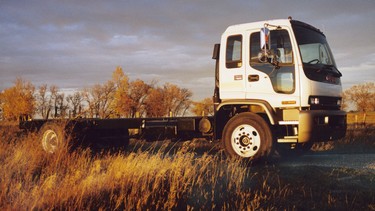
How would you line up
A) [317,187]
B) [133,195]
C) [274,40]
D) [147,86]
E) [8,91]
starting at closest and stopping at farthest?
1. [133,195]
2. [317,187]
3. [274,40]
4. [147,86]
5. [8,91]

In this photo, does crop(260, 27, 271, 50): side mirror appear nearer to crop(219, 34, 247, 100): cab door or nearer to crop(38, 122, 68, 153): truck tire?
crop(219, 34, 247, 100): cab door

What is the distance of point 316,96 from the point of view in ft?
26.0

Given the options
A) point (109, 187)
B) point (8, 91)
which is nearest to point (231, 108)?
point (109, 187)

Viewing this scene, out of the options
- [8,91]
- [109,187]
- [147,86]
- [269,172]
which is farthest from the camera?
[8,91]

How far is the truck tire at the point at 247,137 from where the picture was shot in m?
7.78

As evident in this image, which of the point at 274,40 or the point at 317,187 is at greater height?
the point at 274,40

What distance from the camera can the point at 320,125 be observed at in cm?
785

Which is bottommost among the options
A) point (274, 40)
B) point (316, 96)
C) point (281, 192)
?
point (281, 192)

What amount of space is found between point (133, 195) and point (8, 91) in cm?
7593

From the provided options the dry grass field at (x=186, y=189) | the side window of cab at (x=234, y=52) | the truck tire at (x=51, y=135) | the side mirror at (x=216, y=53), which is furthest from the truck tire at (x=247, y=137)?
the truck tire at (x=51, y=135)

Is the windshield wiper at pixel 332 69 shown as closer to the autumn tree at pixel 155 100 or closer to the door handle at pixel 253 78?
the door handle at pixel 253 78

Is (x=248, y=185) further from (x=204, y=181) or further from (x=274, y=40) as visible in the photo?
(x=274, y=40)

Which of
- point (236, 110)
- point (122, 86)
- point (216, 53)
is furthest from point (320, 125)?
point (122, 86)

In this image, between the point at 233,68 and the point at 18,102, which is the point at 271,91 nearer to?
the point at 233,68
